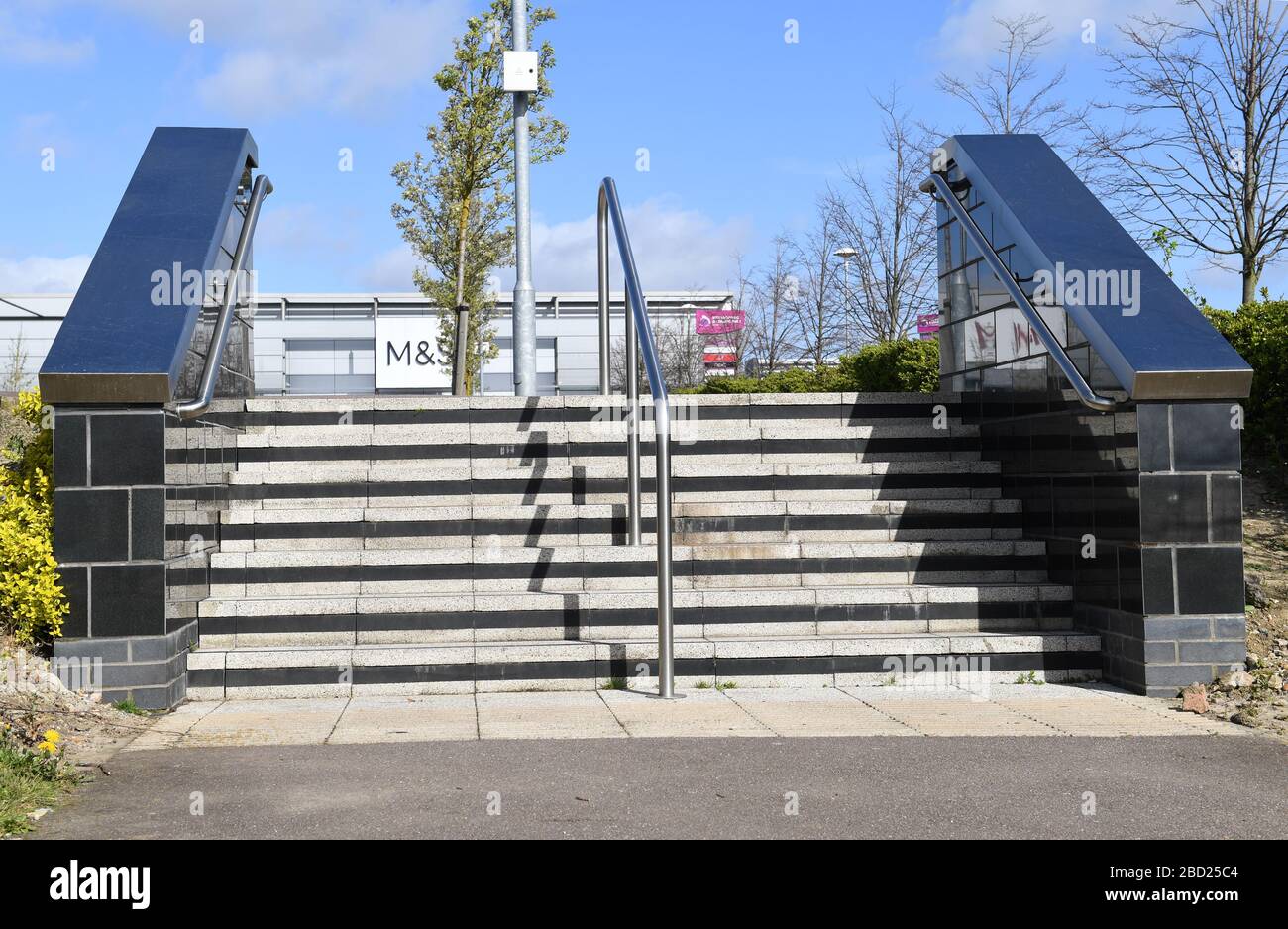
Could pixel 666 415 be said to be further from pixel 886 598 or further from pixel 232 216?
pixel 232 216

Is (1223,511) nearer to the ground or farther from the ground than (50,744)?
farther from the ground

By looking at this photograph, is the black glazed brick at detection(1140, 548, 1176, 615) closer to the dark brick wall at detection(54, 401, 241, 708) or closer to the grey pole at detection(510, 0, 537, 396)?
the dark brick wall at detection(54, 401, 241, 708)

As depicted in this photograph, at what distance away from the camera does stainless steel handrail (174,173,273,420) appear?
22.1ft

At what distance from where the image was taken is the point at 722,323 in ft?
97.0

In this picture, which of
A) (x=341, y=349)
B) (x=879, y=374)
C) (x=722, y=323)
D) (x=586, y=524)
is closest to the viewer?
(x=586, y=524)

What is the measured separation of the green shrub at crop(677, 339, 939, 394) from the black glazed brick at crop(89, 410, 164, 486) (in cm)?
578

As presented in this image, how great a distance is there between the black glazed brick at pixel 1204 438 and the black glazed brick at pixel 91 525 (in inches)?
223

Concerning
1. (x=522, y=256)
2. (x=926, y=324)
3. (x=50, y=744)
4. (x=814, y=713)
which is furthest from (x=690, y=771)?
(x=926, y=324)

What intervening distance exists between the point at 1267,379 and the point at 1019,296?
7.47 feet

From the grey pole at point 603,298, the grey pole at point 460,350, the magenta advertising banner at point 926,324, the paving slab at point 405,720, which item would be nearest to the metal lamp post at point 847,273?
the magenta advertising banner at point 926,324

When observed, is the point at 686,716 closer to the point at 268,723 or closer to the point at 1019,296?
the point at 268,723

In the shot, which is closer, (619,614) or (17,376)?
Result: (619,614)
